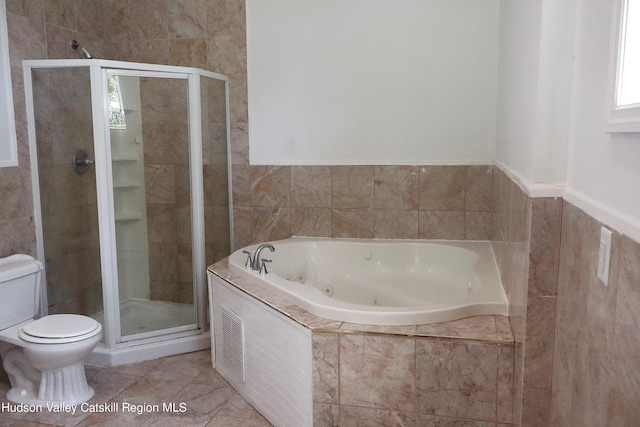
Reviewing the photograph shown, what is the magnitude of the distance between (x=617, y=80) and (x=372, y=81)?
2.49 meters

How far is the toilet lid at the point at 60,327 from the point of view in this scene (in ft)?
8.61

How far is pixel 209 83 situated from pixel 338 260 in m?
1.48

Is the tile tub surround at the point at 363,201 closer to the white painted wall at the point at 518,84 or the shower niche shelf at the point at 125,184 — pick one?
the white painted wall at the point at 518,84

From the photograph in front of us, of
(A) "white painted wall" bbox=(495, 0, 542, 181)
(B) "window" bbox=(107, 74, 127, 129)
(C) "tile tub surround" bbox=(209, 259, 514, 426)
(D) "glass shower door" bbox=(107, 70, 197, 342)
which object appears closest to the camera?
(A) "white painted wall" bbox=(495, 0, 542, 181)

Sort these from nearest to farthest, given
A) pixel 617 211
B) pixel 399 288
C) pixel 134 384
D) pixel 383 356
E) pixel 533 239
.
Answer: pixel 617 211 < pixel 533 239 < pixel 383 356 < pixel 134 384 < pixel 399 288

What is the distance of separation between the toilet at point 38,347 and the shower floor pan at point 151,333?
350 millimetres

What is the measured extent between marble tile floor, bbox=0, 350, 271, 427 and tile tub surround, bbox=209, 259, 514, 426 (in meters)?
0.60

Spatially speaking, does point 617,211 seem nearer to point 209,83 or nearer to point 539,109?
point 539,109

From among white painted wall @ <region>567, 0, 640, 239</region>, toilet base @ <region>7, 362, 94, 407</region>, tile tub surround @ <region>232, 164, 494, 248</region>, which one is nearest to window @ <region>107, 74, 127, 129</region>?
tile tub surround @ <region>232, 164, 494, 248</region>

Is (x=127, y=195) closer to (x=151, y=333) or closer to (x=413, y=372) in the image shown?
(x=151, y=333)

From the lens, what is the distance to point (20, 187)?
3.10 metres

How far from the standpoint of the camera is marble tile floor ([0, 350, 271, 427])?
8.46 ft

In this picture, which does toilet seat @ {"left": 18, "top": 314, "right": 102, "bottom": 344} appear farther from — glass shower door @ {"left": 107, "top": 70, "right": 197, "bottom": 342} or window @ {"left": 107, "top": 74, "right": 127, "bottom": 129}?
window @ {"left": 107, "top": 74, "right": 127, "bottom": 129}

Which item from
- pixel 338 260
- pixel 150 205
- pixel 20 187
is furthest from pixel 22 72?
pixel 338 260
